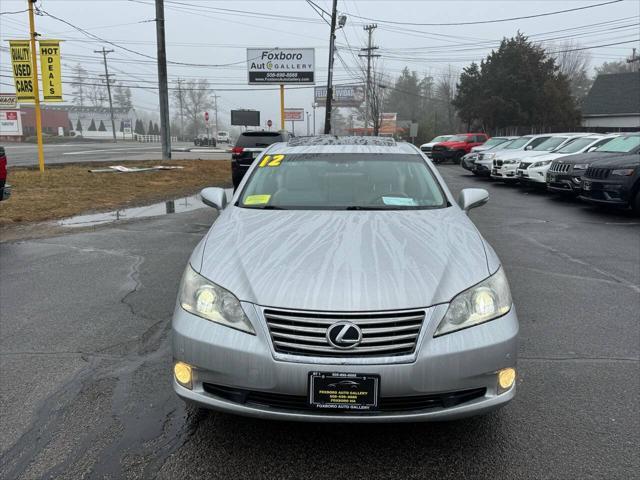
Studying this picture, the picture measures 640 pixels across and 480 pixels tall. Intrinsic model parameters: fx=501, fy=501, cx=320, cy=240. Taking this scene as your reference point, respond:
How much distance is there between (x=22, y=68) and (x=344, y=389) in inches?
668

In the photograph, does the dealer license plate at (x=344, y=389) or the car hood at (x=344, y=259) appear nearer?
the dealer license plate at (x=344, y=389)

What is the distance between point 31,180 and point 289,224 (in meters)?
13.7

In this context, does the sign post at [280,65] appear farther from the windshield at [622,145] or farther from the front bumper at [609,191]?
the front bumper at [609,191]

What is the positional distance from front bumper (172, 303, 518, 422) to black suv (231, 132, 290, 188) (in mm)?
11886

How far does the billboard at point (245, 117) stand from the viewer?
51.3 meters

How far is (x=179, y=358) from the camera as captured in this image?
2.53 meters

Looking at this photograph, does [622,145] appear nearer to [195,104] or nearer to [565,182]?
[565,182]

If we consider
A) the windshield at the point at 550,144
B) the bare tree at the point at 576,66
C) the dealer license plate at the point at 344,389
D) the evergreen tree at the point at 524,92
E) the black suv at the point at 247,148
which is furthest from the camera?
the bare tree at the point at 576,66

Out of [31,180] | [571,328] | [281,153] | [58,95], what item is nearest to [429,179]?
[281,153]

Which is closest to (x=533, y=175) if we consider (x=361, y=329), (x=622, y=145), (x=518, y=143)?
(x=622, y=145)

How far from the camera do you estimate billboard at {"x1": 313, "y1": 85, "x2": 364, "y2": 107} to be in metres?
86.2

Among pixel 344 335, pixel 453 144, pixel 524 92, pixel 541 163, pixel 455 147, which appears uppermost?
pixel 524 92

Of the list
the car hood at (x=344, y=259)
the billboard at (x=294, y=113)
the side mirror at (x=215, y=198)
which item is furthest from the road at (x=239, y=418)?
the billboard at (x=294, y=113)

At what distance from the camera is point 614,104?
40094mm
